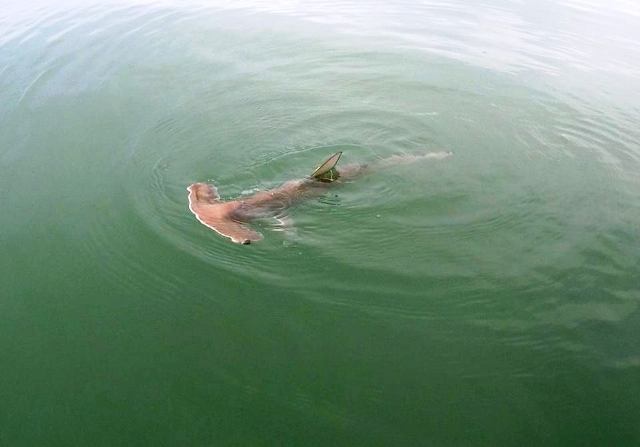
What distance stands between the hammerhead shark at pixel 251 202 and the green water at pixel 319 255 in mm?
189

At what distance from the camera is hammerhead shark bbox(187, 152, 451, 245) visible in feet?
19.5

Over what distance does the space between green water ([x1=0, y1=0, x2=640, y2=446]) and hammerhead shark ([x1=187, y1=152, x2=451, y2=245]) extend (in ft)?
0.62

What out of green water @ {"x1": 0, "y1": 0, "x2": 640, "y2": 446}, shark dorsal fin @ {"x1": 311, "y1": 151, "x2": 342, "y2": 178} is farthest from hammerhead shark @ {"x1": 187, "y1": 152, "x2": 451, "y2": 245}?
green water @ {"x1": 0, "y1": 0, "x2": 640, "y2": 446}

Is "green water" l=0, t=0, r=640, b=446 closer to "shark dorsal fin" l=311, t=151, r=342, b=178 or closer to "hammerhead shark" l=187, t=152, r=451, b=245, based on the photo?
"hammerhead shark" l=187, t=152, r=451, b=245

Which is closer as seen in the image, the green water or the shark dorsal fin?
the green water

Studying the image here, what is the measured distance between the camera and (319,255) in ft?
19.2

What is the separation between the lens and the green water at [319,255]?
14.6 feet

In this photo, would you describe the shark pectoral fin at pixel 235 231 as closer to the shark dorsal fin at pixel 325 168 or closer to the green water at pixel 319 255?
the green water at pixel 319 255

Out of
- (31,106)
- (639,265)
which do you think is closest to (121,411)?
(639,265)

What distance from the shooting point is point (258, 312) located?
5.21 m

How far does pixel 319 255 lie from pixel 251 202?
1.16 meters

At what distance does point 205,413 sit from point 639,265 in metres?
5.17

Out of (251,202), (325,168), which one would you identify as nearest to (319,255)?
(251,202)

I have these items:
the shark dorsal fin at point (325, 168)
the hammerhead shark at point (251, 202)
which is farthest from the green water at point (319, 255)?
the shark dorsal fin at point (325, 168)
